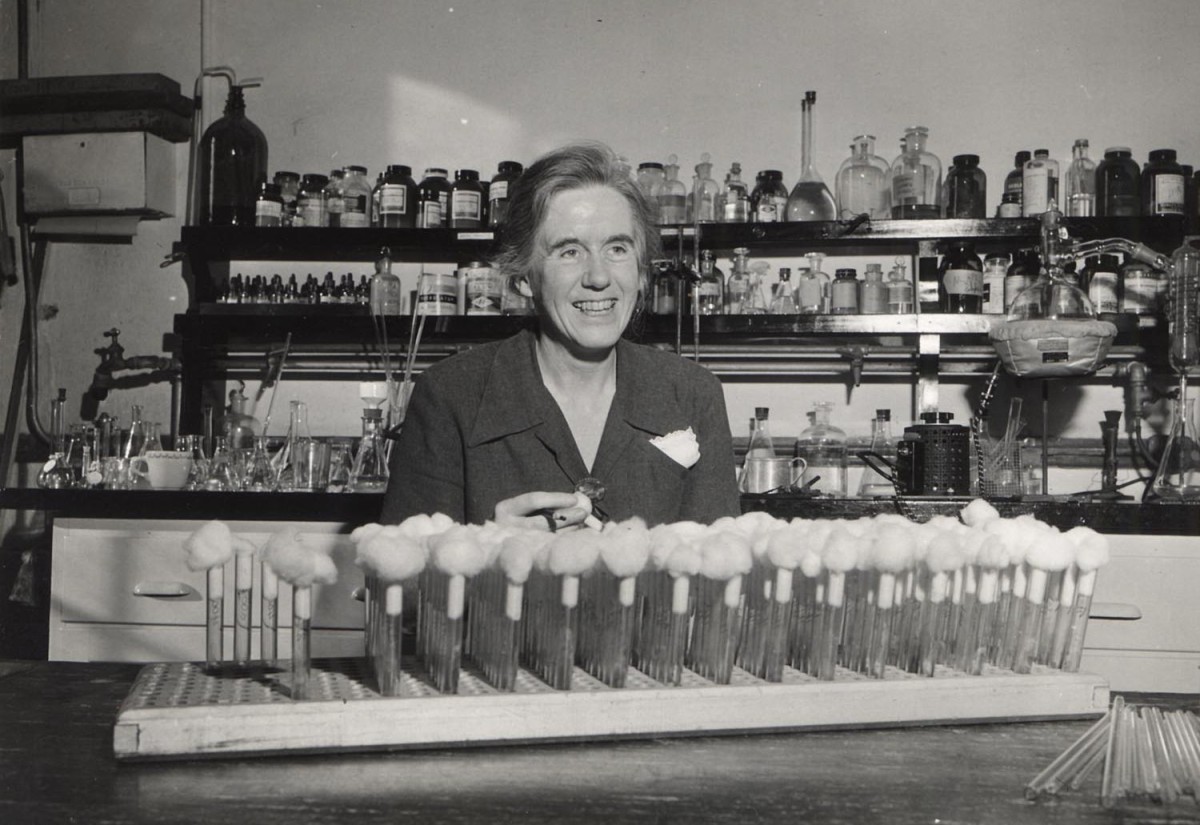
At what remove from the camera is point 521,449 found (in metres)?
1.82

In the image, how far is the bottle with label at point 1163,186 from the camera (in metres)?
2.91

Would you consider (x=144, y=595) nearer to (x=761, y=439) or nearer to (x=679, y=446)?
(x=679, y=446)

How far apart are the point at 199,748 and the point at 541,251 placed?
3.42ft

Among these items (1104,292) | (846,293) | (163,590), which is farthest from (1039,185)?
(163,590)

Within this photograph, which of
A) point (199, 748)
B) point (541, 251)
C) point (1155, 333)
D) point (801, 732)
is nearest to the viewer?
point (199, 748)

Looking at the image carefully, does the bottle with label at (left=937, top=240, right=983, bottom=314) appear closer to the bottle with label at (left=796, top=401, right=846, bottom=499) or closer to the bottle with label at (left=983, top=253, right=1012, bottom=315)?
the bottle with label at (left=983, top=253, right=1012, bottom=315)

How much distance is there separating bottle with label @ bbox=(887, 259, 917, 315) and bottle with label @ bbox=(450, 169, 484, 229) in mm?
1152

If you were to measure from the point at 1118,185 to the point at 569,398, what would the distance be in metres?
1.90

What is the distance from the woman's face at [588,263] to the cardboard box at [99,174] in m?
2.02

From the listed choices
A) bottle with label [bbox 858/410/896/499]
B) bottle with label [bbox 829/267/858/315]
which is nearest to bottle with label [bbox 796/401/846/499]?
bottle with label [bbox 858/410/896/499]

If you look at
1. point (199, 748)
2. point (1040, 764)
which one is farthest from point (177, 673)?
point (1040, 764)

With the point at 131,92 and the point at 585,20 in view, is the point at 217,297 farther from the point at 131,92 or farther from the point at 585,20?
the point at 585,20

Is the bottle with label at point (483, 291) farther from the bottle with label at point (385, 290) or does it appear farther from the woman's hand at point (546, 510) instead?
the woman's hand at point (546, 510)

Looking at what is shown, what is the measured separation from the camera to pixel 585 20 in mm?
3393
